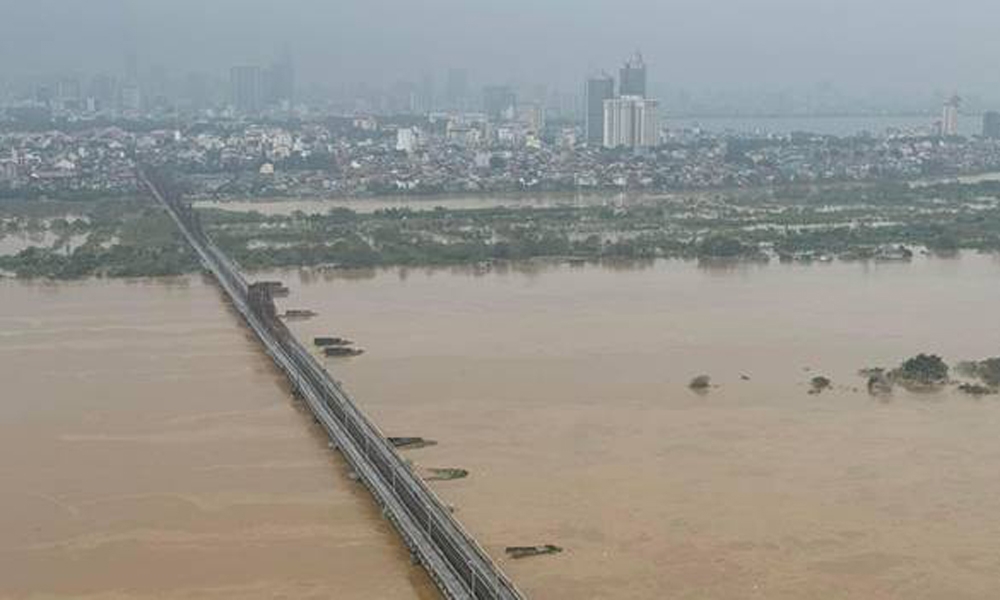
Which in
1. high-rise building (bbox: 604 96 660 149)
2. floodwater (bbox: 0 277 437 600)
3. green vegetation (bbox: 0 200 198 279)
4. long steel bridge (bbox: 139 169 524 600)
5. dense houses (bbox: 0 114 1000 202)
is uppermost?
high-rise building (bbox: 604 96 660 149)

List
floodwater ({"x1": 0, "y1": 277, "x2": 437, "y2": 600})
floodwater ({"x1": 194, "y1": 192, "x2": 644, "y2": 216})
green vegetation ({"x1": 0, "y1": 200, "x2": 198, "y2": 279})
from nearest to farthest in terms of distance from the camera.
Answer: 1. floodwater ({"x1": 0, "y1": 277, "x2": 437, "y2": 600})
2. green vegetation ({"x1": 0, "y1": 200, "x2": 198, "y2": 279})
3. floodwater ({"x1": 194, "y1": 192, "x2": 644, "y2": 216})

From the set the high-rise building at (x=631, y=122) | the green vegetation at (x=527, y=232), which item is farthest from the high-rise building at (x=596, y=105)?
the green vegetation at (x=527, y=232)

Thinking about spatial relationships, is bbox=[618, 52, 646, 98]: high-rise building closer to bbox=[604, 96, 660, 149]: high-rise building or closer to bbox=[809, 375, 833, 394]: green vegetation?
bbox=[604, 96, 660, 149]: high-rise building

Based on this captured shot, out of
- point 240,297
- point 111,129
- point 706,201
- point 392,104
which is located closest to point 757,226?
point 706,201

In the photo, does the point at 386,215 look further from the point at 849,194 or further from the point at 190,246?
the point at 849,194

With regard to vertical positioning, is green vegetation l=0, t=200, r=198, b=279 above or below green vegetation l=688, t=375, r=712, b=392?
above

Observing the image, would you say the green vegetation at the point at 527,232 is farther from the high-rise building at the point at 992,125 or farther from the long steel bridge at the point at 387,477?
the high-rise building at the point at 992,125

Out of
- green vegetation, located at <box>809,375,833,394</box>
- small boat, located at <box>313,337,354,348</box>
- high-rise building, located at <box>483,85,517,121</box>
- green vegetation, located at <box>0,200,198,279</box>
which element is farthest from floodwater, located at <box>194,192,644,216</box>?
high-rise building, located at <box>483,85,517,121</box>

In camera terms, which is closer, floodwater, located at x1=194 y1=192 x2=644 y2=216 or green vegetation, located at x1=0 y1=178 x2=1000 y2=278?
green vegetation, located at x1=0 y1=178 x2=1000 y2=278
